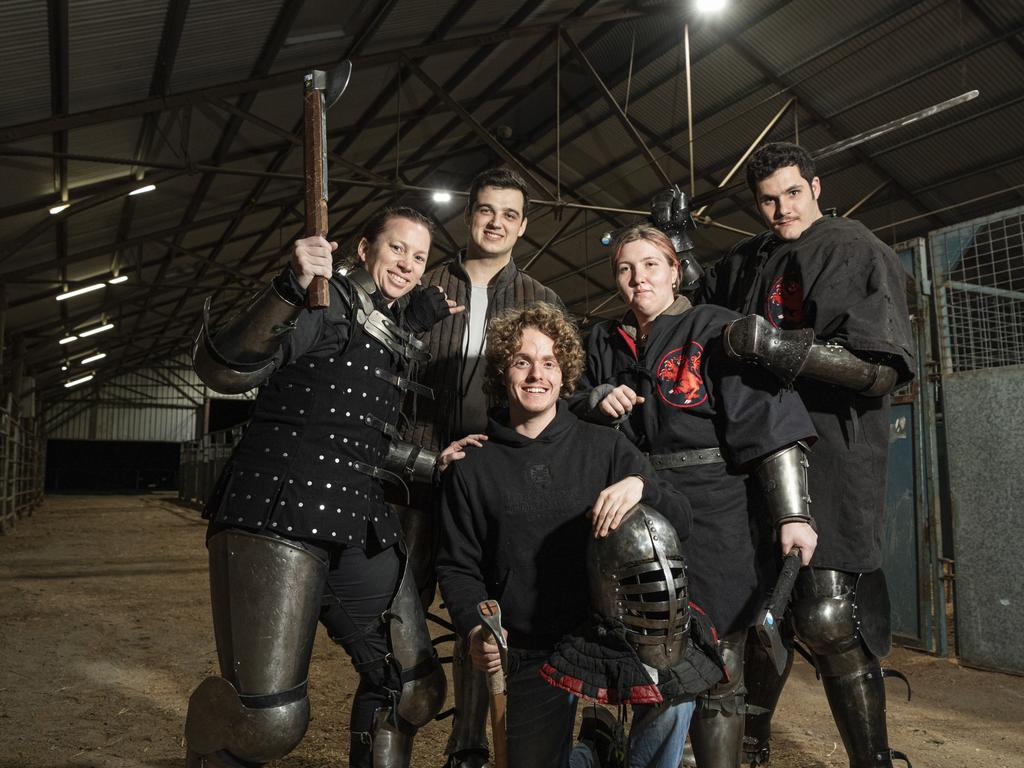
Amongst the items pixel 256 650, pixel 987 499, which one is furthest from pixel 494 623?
pixel 987 499

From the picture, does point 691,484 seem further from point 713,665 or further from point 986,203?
point 986,203

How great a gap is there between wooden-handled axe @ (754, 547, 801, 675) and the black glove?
1397mm

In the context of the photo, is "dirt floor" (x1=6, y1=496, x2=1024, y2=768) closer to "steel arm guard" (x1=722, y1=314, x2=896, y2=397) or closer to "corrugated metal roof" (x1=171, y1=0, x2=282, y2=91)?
"steel arm guard" (x1=722, y1=314, x2=896, y2=397)

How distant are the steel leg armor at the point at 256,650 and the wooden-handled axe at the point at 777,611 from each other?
4.22 feet

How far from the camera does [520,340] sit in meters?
2.29

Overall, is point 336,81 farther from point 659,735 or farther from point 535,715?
point 659,735

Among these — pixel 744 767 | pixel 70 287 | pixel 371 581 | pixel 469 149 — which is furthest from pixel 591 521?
pixel 70 287

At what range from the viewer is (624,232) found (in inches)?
104

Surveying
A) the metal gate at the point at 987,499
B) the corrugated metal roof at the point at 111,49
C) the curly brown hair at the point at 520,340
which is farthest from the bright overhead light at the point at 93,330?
the curly brown hair at the point at 520,340

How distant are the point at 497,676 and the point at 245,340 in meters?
1.10

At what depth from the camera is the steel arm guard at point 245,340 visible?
200 cm

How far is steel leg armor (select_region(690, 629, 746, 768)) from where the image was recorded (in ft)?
7.59

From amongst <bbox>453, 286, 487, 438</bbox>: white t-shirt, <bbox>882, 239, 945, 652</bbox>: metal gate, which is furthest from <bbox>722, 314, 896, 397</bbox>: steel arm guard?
<bbox>882, 239, 945, 652</bbox>: metal gate

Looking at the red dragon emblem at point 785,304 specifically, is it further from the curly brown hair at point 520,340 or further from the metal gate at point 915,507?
the metal gate at point 915,507
